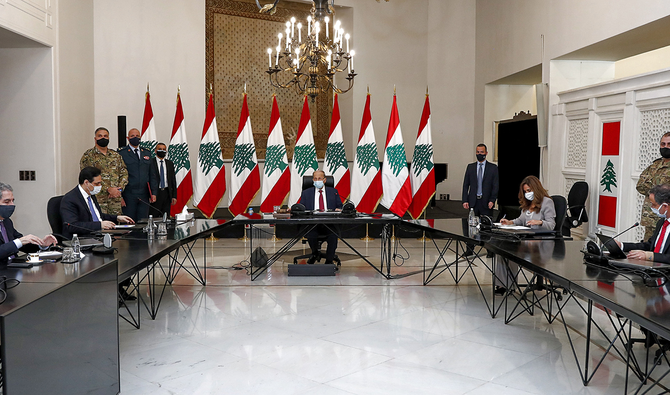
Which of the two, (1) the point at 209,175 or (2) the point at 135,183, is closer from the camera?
(2) the point at 135,183

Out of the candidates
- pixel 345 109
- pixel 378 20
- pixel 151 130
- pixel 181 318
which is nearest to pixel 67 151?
pixel 151 130

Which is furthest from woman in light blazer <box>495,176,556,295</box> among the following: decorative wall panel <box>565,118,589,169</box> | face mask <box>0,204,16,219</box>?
face mask <box>0,204,16,219</box>

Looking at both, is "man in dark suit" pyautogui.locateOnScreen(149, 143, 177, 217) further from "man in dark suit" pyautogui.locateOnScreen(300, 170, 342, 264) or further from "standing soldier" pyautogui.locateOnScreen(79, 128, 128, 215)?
"man in dark suit" pyautogui.locateOnScreen(300, 170, 342, 264)

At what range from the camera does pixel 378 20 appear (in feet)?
34.2

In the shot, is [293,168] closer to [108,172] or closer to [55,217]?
[108,172]

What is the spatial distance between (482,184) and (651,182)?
2.19 m

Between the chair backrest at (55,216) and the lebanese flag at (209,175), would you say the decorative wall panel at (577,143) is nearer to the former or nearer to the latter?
the lebanese flag at (209,175)

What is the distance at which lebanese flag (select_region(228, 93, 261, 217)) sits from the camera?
809 cm

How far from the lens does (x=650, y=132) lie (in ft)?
18.4

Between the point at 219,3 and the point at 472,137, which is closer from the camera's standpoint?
Answer: the point at 219,3

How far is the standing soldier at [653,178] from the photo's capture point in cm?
453

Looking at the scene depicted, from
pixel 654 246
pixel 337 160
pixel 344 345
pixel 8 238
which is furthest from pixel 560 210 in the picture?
pixel 8 238

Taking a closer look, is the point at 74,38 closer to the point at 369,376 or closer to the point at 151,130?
the point at 151,130

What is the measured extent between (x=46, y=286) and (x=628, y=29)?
19.9 feet
